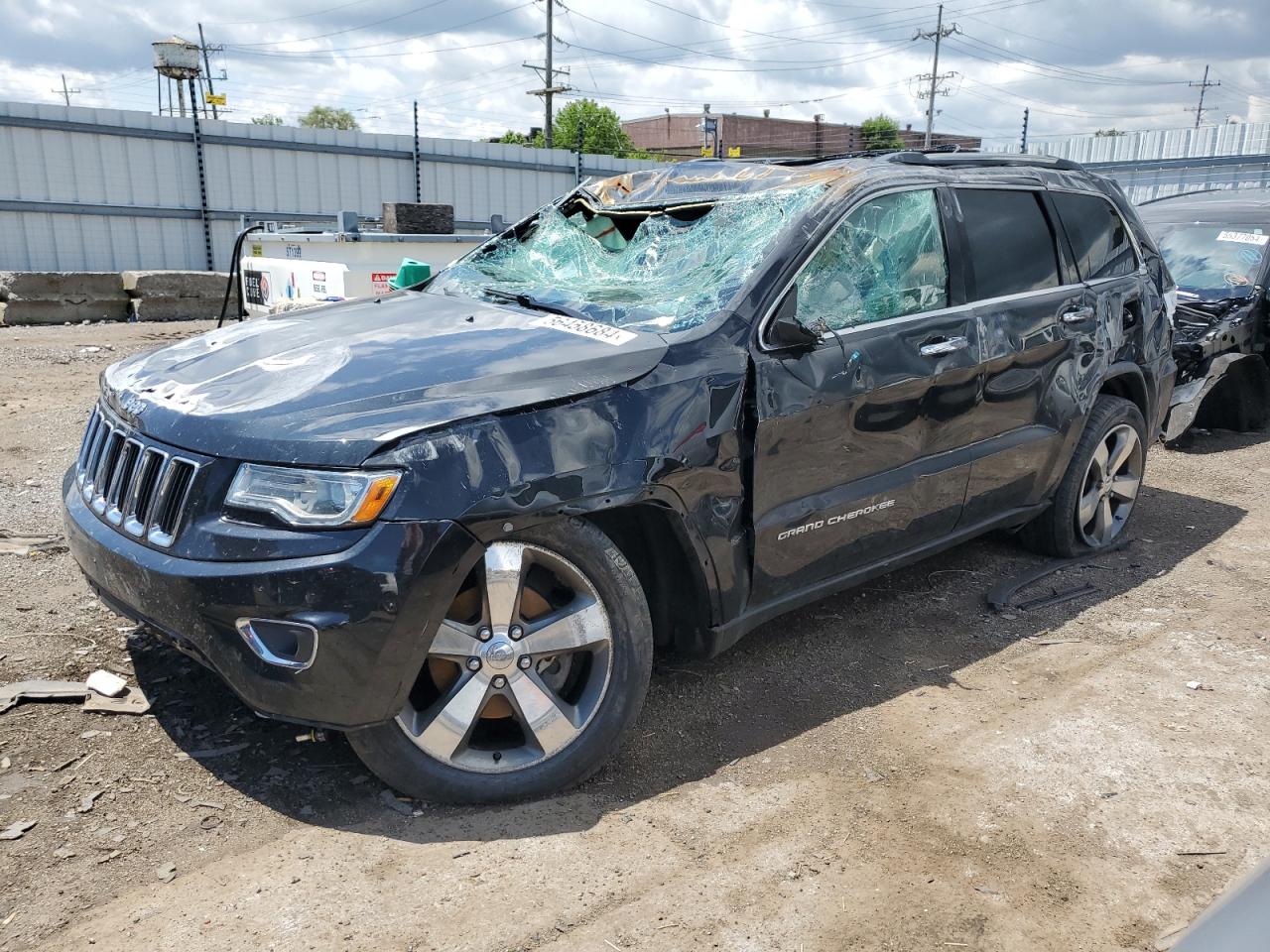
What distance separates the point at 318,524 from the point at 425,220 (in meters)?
8.50

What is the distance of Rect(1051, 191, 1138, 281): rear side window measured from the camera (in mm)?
4781

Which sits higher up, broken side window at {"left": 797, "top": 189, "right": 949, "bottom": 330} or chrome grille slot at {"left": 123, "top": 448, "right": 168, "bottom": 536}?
broken side window at {"left": 797, "top": 189, "right": 949, "bottom": 330}

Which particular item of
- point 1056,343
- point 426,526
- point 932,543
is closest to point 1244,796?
point 932,543

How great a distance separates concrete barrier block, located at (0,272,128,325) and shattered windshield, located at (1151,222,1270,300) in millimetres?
12502

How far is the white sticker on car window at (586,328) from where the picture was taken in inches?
128

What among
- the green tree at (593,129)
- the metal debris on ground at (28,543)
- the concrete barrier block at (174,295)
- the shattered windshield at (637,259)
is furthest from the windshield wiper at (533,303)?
the green tree at (593,129)

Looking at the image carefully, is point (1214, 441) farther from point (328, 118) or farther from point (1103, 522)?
point (328, 118)

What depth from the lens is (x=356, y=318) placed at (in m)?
3.74

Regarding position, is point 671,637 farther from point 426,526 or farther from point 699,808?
point 426,526

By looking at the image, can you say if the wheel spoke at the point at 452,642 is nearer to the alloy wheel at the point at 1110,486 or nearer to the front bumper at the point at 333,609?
the front bumper at the point at 333,609

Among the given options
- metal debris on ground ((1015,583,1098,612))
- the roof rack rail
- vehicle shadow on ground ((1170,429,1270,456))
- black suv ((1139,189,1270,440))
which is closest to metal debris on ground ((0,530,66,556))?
the roof rack rail

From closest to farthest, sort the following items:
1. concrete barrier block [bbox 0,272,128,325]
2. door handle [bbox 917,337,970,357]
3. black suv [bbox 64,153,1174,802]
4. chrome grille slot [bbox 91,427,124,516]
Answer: black suv [bbox 64,153,1174,802] < chrome grille slot [bbox 91,427,124,516] < door handle [bbox 917,337,970,357] < concrete barrier block [bbox 0,272,128,325]

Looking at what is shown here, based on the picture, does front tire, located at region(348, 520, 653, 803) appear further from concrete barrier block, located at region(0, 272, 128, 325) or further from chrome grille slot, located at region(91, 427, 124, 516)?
concrete barrier block, located at region(0, 272, 128, 325)

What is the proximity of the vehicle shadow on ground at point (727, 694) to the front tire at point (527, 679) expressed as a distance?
125mm
